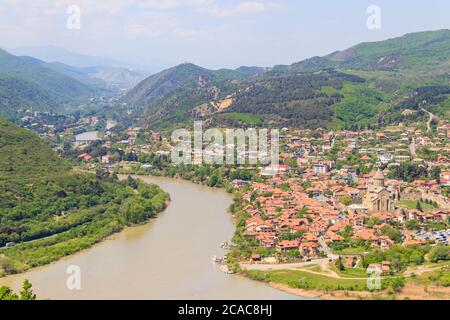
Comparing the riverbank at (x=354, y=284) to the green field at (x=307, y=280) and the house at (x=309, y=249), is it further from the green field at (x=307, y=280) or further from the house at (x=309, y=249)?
the house at (x=309, y=249)

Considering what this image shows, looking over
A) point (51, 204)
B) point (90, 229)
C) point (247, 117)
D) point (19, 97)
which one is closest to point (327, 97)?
point (247, 117)

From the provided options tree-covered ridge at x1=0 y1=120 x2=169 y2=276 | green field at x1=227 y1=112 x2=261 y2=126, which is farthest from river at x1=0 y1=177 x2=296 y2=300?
green field at x1=227 y1=112 x2=261 y2=126

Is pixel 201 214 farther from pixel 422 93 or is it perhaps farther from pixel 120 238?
pixel 422 93

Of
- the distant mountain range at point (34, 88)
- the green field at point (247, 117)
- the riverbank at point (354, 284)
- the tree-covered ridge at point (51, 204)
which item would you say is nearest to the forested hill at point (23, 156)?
the tree-covered ridge at point (51, 204)

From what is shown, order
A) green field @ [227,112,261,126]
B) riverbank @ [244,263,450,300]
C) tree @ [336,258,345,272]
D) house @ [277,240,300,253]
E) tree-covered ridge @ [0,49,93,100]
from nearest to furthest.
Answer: riverbank @ [244,263,450,300] → tree @ [336,258,345,272] → house @ [277,240,300,253] → green field @ [227,112,261,126] → tree-covered ridge @ [0,49,93,100]

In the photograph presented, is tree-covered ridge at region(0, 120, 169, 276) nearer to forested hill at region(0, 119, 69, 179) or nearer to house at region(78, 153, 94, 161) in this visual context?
forested hill at region(0, 119, 69, 179)

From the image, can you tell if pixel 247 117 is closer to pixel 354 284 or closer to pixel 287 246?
pixel 287 246
